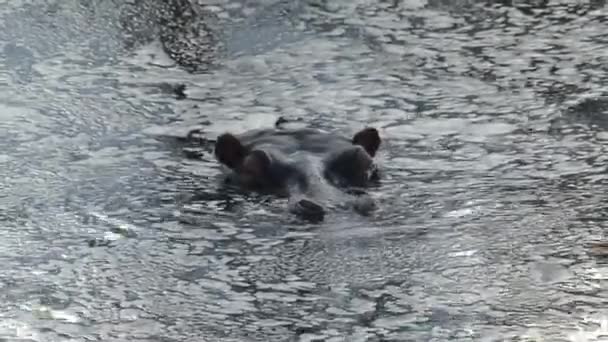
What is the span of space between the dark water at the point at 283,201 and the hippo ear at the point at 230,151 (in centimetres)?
11

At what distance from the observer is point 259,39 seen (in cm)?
881

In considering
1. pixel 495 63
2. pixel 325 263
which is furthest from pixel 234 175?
pixel 495 63

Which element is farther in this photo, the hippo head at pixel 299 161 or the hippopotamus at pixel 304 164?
the hippo head at pixel 299 161

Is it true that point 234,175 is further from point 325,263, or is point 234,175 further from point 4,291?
point 4,291

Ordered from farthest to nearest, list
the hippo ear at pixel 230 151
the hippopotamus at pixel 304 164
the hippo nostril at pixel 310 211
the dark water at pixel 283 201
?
the hippo ear at pixel 230 151 < the hippopotamus at pixel 304 164 < the hippo nostril at pixel 310 211 < the dark water at pixel 283 201

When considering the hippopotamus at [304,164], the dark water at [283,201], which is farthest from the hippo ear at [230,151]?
the dark water at [283,201]

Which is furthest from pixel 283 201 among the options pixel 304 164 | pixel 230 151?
pixel 230 151

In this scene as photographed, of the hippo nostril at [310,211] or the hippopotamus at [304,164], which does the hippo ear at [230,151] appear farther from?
the hippo nostril at [310,211]

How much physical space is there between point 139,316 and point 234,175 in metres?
1.85

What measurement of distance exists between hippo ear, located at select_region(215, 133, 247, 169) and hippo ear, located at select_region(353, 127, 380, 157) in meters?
0.54

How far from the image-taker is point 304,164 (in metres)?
5.98

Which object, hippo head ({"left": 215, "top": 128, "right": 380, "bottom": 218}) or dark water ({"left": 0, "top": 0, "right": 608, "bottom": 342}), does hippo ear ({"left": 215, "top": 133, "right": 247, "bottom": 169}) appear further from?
dark water ({"left": 0, "top": 0, "right": 608, "bottom": 342})

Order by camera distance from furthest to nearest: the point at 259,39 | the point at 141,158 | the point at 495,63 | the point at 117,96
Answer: the point at 259,39 < the point at 495,63 < the point at 117,96 < the point at 141,158

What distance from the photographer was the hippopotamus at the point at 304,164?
18.7 feet
